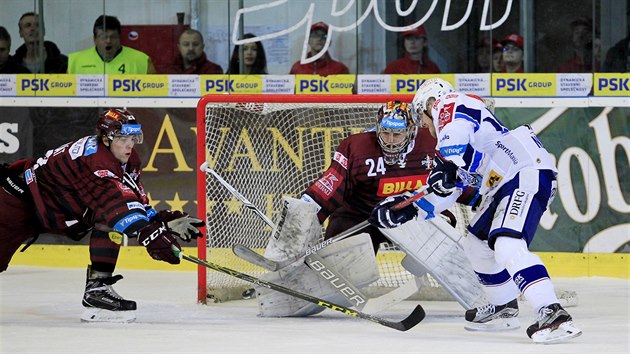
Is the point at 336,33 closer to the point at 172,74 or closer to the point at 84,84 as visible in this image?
the point at 172,74

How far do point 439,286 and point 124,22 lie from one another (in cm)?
253

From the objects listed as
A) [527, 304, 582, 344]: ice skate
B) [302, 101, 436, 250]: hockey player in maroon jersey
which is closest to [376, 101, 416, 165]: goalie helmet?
[302, 101, 436, 250]: hockey player in maroon jersey

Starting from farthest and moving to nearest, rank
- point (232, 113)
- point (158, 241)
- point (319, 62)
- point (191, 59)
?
point (191, 59) → point (319, 62) → point (232, 113) → point (158, 241)

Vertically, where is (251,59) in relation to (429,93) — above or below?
above

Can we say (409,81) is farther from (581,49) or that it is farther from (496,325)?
(496,325)

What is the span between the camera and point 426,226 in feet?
19.5

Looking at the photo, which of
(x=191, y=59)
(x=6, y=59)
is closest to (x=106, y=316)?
(x=191, y=59)

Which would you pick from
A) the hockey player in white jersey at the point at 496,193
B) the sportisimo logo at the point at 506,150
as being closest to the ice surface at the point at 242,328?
the hockey player in white jersey at the point at 496,193

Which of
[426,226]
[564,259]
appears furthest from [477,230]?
[564,259]

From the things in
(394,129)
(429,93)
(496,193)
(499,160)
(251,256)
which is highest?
(429,93)

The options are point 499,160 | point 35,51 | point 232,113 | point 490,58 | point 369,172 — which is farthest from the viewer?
point 35,51

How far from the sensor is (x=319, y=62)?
7.59m

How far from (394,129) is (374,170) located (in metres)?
0.25

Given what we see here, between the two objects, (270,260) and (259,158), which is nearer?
(270,260)
